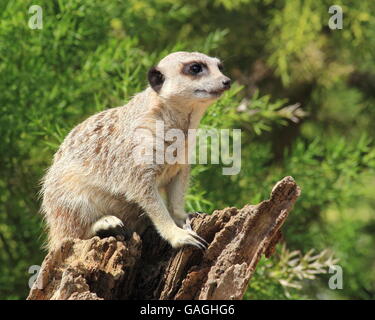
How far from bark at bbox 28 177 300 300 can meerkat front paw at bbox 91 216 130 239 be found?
202 millimetres

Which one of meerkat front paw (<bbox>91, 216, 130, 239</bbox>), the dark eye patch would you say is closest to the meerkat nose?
the dark eye patch

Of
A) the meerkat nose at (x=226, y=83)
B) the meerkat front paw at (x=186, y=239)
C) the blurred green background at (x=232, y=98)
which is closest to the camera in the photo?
the meerkat front paw at (x=186, y=239)

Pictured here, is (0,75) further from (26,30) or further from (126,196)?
(126,196)

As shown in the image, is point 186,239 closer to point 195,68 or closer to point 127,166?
point 127,166

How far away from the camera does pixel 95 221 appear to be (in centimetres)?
459

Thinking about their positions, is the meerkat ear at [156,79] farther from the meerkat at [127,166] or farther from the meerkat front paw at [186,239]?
the meerkat front paw at [186,239]

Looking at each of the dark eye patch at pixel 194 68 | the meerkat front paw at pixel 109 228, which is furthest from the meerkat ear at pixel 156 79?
the meerkat front paw at pixel 109 228

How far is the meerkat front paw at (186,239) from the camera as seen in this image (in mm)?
4094

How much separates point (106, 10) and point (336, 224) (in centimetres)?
333

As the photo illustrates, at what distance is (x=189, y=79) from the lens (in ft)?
15.3

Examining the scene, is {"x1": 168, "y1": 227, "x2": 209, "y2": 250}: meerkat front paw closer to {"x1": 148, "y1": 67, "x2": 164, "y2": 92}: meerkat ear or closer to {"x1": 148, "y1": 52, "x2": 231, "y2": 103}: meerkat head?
{"x1": 148, "y1": 52, "x2": 231, "y2": 103}: meerkat head

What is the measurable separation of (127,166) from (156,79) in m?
0.58

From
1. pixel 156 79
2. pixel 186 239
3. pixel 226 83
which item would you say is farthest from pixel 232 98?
pixel 186 239
